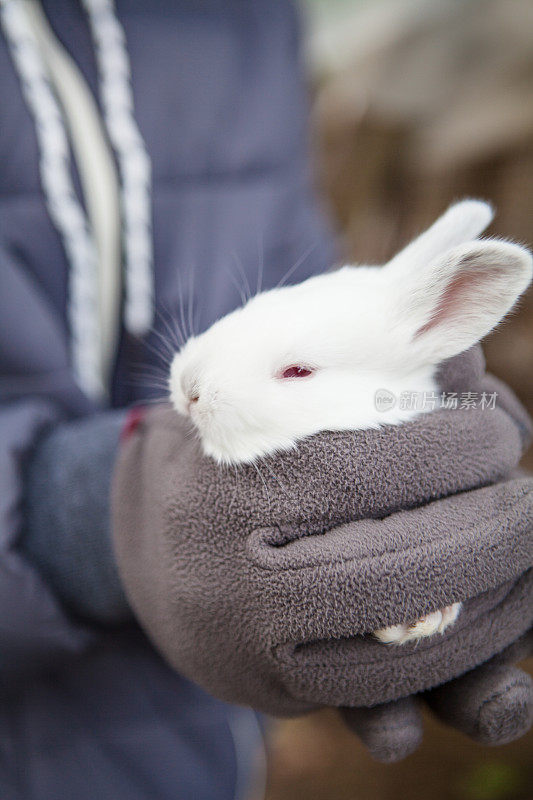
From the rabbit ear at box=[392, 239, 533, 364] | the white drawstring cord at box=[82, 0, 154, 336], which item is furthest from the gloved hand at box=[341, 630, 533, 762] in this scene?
the white drawstring cord at box=[82, 0, 154, 336]

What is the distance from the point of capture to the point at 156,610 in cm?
45

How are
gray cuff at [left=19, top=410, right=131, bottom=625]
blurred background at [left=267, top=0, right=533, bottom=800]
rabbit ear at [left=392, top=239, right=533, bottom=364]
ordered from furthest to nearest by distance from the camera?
blurred background at [left=267, top=0, right=533, bottom=800] → gray cuff at [left=19, top=410, right=131, bottom=625] → rabbit ear at [left=392, top=239, right=533, bottom=364]

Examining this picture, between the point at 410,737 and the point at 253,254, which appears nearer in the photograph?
the point at 410,737

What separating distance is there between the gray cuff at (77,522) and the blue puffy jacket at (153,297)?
2 centimetres

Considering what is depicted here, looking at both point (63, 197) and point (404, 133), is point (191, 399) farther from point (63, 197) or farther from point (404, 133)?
point (404, 133)

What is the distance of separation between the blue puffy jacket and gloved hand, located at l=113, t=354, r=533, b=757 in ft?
0.71

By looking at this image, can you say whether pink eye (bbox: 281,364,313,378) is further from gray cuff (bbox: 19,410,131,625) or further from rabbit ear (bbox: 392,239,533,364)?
gray cuff (bbox: 19,410,131,625)

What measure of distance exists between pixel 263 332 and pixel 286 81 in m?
0.59

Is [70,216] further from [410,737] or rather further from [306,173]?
[410,737]

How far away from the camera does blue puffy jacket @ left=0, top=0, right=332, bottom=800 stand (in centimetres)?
60

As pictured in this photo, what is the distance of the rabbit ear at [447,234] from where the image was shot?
0.42m

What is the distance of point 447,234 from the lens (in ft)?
1.37

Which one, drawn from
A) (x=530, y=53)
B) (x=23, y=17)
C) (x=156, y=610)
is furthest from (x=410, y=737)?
(x=530, y=53)

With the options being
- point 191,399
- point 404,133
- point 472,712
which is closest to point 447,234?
Result: point 191,399
